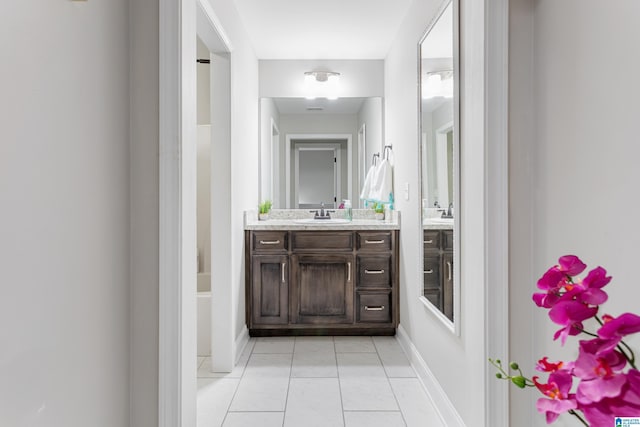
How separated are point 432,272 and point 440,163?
61cm

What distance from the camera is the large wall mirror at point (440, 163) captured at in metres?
2.03

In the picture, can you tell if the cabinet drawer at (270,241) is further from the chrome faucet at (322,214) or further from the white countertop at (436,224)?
the white countertop at (436,224)

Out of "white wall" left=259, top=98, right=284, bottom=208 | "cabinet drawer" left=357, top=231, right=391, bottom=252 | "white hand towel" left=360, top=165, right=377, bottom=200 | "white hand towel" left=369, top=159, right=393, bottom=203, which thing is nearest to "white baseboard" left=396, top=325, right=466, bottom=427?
"cabinet drawer" left=357, top=231, right=391, bottom=252

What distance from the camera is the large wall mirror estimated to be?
80.0 inches

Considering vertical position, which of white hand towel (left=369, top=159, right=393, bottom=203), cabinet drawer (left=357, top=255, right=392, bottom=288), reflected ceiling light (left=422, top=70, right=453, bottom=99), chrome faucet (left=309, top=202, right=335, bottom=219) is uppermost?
reflected ceiling light (left=422, top=70, right=453, bottom=99)

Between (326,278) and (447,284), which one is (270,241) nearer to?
(326,278)

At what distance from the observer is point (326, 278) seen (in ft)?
11.6

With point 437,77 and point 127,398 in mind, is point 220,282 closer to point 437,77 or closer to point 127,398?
point 127,398

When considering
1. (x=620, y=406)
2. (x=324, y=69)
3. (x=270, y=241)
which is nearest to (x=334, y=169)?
(x=324, y=69)

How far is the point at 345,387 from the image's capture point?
260cm

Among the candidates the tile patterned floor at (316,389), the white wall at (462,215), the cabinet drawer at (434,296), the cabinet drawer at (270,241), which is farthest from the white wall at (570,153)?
the cabinet drawer at (270,241)

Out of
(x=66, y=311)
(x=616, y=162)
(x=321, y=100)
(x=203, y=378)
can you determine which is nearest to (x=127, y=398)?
(x=66, y=311)

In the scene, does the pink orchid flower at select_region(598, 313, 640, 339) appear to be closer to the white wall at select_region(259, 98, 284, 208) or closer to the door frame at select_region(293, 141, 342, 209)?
the white wall at select_region(259, 98, 284, 208)

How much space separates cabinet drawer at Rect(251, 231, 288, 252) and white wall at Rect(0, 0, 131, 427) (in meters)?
1.94
